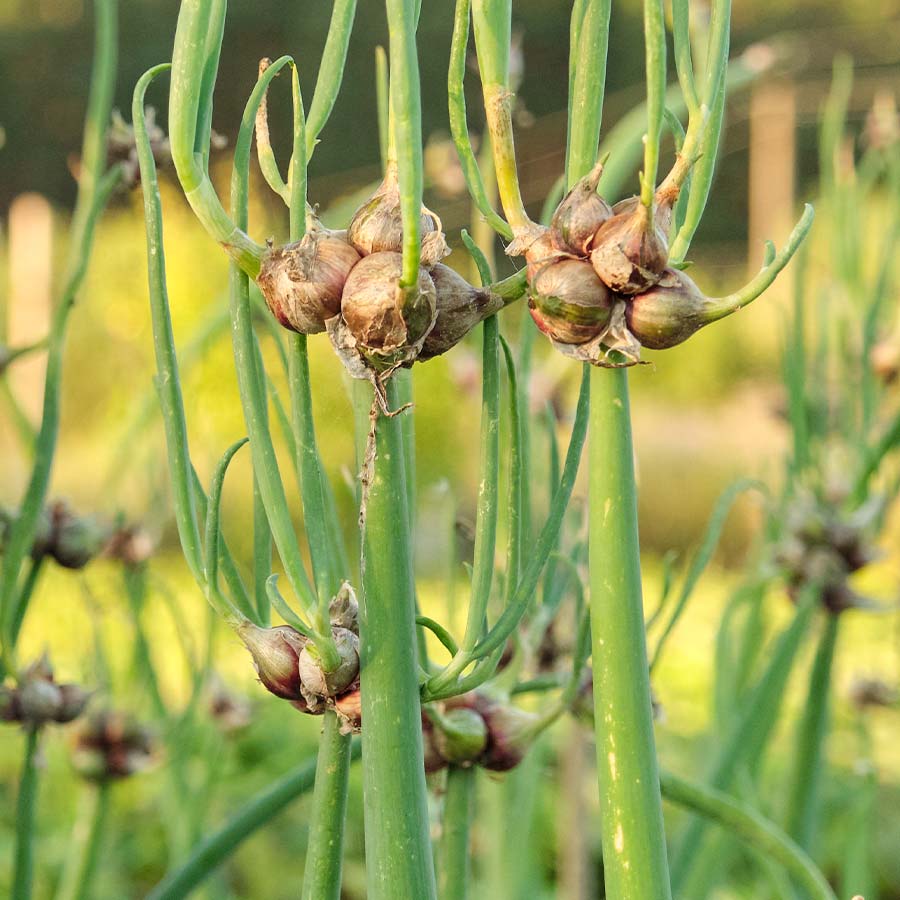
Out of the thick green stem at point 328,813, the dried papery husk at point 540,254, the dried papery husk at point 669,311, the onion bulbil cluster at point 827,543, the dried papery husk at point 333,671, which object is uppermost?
the onion bulbil cluster at point 827,543

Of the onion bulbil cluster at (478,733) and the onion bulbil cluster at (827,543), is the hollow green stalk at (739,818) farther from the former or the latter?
the onion bulbil cluster at (827,543)

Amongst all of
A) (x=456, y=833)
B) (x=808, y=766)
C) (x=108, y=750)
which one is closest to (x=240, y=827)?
(x=456, y=833)

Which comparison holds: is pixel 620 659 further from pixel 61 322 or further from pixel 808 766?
pixel 808 766

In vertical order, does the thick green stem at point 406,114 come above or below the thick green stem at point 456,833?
above

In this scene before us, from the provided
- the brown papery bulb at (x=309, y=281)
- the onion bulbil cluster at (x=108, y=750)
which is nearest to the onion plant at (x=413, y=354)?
the brown papery bulb at (x=309, y=281)

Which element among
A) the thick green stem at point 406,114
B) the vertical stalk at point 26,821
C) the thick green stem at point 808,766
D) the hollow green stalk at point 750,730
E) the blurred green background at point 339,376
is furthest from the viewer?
the blurred green background at point 339,376

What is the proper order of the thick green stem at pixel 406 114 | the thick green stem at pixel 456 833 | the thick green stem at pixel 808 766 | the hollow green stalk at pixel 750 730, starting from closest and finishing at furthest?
the thick green stem at pixel 406 114 < the thick green stem at pixel 456 833 < the hollow green stalk at pixel 750 730 < the thick green stem at pixel 808 766

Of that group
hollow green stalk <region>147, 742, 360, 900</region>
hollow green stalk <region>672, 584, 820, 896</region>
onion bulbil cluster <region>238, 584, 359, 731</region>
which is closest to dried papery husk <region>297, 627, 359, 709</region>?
onion bulbil cluster <region>238, 584, 359, 731</region>

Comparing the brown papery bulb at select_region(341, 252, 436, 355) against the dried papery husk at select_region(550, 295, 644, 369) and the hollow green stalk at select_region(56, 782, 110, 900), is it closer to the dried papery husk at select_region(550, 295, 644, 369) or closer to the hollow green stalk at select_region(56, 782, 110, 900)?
the dried papery husk at select_region(550, 295, 644, 369)

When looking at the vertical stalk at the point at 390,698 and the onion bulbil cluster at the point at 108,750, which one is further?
the onion bulbil cluster at the point at 108,750

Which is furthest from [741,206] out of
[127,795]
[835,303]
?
[835,303]
